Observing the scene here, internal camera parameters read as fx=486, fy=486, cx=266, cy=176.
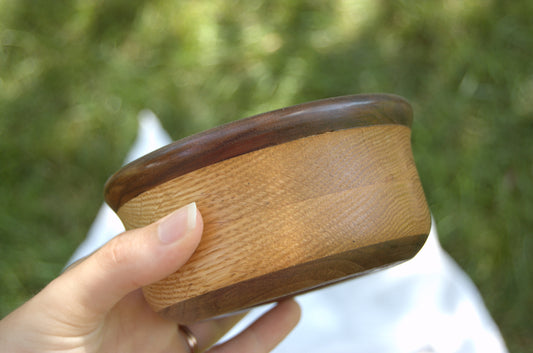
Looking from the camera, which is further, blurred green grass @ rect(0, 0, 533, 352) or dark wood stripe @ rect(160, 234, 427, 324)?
blurred green grass @ rect(0, 0, 533, 352)

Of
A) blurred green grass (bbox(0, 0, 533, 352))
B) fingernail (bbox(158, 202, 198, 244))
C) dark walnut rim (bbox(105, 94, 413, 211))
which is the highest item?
dark walnut rim (bbox(105, 94, 413, 211))

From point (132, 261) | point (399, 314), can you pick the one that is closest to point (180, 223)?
point (132, 261)

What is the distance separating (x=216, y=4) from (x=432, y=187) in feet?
2.81

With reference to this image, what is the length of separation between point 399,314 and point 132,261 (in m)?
0.76

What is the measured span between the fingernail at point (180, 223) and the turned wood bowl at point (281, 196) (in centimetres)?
2

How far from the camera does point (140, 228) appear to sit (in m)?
0.59

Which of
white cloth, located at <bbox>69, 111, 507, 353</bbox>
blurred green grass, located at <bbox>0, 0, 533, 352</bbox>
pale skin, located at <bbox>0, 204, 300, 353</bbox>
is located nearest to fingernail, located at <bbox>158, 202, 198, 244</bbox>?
pale skin, located at <bbox>0, 204, 300, 353</bbox>

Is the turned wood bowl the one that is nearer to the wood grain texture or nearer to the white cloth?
the wood grain texture

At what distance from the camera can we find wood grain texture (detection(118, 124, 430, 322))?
534mm

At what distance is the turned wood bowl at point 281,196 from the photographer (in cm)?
53

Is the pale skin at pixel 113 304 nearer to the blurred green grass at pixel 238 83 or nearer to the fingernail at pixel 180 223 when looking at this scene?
the fingernail at pixel 180 223

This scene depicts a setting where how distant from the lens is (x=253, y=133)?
522 millimetres

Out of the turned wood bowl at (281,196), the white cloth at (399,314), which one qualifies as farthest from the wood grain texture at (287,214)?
the white cloth at (399,314)

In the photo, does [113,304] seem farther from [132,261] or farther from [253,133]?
[253,133]
